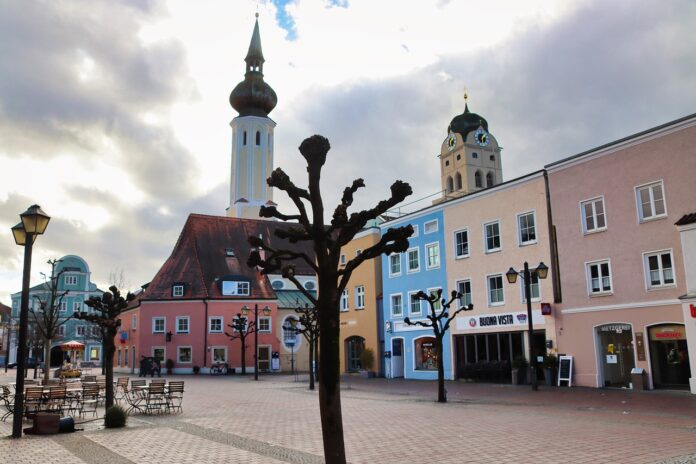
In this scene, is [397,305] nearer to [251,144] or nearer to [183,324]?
[183,324]

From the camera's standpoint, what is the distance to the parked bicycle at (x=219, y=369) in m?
48.5

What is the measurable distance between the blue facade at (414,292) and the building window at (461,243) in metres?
0.99

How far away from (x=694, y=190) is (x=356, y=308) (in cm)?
2485

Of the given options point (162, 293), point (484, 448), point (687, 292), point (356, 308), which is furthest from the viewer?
point (162, 293)

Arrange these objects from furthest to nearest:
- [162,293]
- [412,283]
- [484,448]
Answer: [162,293], [412,283], [484,448]

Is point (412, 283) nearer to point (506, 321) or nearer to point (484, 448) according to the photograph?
point (506, 321)

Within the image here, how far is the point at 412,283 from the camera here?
38.1 metres

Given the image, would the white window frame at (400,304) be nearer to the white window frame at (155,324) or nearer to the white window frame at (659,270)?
the white window frame at (659,270)

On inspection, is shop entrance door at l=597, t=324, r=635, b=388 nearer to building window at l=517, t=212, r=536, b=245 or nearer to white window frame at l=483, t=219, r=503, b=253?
building window at l=517, t=212, r=536, b=245

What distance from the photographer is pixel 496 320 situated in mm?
31594

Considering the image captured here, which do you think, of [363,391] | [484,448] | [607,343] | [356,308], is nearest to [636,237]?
[607,343]

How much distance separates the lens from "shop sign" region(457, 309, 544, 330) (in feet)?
97.1

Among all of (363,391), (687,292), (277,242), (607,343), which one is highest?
(277,242)

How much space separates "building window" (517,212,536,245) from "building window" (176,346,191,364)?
98.0ft
